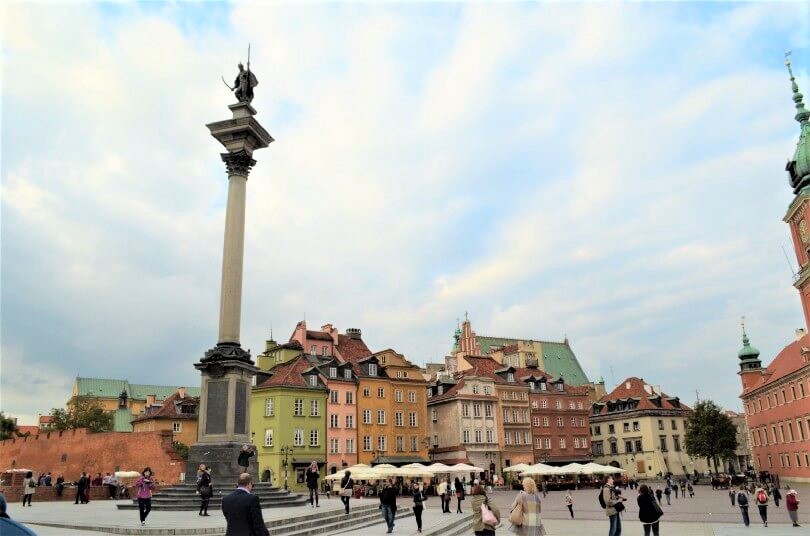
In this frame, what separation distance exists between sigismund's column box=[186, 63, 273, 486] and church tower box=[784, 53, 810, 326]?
5286 cm

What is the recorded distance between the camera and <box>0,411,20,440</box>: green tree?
79706 mm

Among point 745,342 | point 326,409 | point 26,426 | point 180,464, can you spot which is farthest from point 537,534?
point 26,426

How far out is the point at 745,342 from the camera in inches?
3292

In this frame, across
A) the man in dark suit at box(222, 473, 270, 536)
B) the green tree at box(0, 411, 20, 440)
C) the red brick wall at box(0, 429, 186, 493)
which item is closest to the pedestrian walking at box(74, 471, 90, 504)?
the red brick wall at box(0, 429, 186, 493)

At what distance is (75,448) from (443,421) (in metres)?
36.3

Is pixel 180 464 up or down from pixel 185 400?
down

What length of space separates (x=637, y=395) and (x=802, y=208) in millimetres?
35543

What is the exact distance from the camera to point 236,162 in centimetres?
2733

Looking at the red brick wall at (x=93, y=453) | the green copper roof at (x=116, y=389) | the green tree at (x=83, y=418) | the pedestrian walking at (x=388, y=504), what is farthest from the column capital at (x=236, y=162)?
the green copper roof at (x=116, y=389)

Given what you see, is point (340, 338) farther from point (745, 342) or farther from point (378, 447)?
point (745, 342)

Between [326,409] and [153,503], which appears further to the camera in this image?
[326,409]

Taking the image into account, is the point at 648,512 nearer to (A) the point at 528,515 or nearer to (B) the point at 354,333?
(A) the point at 528,515

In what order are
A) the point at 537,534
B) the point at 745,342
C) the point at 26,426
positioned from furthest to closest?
the point at 26,426
the point at 745,342
the point at 537,534

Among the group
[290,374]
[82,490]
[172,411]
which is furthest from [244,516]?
[172,411]
